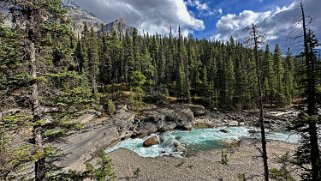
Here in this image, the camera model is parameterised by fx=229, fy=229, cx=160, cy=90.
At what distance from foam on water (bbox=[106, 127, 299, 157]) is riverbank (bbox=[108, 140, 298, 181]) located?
2.34 meters

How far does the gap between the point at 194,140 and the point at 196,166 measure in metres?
12.0

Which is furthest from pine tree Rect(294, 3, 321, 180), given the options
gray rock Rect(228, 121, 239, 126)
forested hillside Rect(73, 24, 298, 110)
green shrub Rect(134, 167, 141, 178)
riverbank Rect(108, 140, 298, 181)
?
forested hillside Rect(73, 24, 298, 110)

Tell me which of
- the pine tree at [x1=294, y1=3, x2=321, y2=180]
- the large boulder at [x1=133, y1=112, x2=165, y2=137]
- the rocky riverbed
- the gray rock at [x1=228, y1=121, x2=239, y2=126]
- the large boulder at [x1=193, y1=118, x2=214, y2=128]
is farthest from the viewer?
the gray rock at [x1=228, y1=121, x2=239, y2=126]

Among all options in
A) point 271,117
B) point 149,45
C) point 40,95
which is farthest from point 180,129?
point 149,45

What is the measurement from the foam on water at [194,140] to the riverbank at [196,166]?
7.69ft

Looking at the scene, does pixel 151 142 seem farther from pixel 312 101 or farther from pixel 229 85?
pixel 229 85

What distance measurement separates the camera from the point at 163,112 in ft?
154

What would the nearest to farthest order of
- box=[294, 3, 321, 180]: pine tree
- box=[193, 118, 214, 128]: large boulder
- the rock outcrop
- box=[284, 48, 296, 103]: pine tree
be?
box=[294, 3, 321, 180]: pine tree < the rock outcrop < box=[193, 118, 214, 128]: large boulder < box=[284, 48, 296, 103]: pine tree

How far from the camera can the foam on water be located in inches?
1230

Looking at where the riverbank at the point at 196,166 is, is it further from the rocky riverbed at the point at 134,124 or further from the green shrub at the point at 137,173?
the rocky riverbed at the point at 134,124

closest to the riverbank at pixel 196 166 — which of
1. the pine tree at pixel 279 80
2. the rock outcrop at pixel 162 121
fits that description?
the rock outcrop at pixel 162 121

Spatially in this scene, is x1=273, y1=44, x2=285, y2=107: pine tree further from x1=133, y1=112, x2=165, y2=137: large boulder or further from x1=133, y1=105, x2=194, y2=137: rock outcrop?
x1=133, y1=112, x2=165, y2=137: large boulder

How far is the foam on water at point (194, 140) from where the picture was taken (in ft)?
103

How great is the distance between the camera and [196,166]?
24.6 metres
